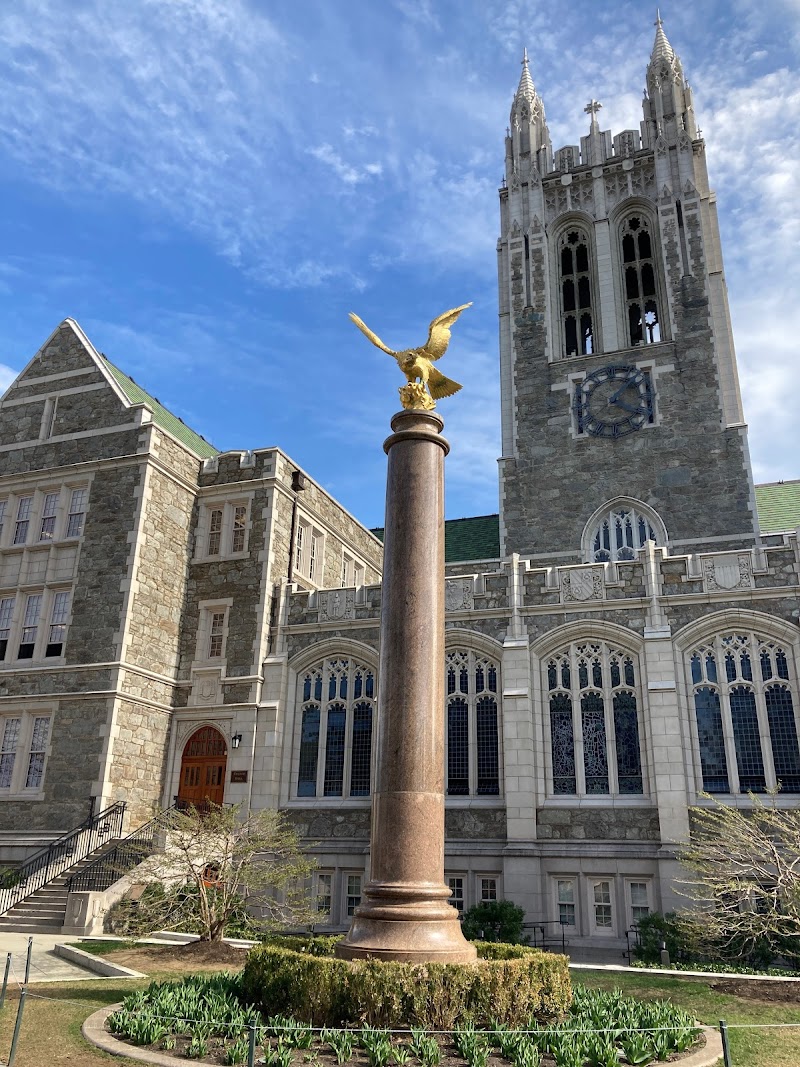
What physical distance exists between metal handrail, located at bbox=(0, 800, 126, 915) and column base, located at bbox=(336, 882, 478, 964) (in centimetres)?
1324

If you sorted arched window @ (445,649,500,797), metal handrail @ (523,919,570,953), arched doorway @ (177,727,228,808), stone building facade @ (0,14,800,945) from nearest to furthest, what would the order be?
1. metal handrail @ (523,919,570,953)
2. stone building facade @ (0,14,800,945)
3. arched window @ (445,649,500,797)
4. arched doorway @ (177,727,228,808)

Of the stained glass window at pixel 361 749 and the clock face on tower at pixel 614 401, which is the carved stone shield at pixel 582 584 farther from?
the clock face on tower at pixel 614 401

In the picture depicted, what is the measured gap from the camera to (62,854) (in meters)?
21.4

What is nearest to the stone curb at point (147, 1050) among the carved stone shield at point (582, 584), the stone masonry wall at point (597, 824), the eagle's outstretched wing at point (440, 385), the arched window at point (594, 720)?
the eagle's outstretched wing at point (440, 385)

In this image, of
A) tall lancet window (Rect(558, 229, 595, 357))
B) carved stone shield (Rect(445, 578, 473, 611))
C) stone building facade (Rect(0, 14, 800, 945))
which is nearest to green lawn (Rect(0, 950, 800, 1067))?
stone building facade (Rect(0, 14, 800, 945))

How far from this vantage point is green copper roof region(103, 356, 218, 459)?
1120 inches

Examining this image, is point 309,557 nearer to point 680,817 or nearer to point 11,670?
point 11,670

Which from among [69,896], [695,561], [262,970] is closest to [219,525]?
[69,896]

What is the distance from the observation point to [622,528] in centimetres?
2914

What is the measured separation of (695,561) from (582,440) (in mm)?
9655

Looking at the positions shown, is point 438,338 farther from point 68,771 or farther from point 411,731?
point 68,771

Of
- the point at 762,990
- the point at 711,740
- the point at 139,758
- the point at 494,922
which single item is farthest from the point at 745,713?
the point at 139,758

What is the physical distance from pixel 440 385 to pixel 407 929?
7.52 meters

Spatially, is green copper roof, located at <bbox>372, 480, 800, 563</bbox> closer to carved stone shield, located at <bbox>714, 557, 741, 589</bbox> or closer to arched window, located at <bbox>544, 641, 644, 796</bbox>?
carved stone shield, located at <bbox>714, 557, 741, 589</bbox>
